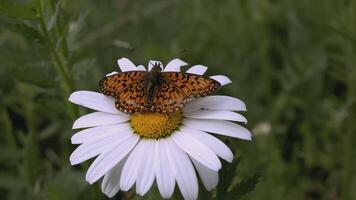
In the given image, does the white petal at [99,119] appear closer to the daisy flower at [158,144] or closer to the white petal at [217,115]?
the daisy flower at [158,144]

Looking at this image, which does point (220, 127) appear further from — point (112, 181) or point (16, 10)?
point (16, 10)

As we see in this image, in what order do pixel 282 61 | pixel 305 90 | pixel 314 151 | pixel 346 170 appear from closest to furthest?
1. pixel 346 170
2. pixel 314 151
3. pixel 305 90
4. pixel 282 61

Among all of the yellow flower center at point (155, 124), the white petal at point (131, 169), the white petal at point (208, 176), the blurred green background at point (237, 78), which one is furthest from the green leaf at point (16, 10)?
the white petal at point (208, 176)

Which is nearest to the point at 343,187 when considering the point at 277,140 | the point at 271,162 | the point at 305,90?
the point at 271,162

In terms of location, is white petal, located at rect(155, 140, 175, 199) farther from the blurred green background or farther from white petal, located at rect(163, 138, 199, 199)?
the blurred green background

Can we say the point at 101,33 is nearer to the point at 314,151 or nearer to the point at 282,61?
the point at 282,61
